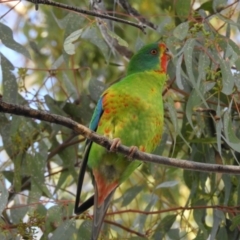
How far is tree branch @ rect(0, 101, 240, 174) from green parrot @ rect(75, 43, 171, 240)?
312mm

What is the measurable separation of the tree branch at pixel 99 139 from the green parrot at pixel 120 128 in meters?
0.31

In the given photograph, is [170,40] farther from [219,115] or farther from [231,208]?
[231,208]

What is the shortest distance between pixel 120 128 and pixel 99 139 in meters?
0.47

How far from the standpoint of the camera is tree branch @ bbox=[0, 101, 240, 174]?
1812mm

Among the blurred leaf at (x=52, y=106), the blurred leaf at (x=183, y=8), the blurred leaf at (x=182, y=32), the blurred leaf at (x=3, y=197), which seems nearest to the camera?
the blurred leaf at (x=3, y=197)

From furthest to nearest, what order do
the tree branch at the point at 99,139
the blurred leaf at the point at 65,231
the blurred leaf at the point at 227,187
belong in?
the blurred leaf at the point at 227,187 < the blurred leaf at the point at 65,231 < the tree branch at the point at 99,139

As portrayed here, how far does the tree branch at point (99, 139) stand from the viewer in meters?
1.81

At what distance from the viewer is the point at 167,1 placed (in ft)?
11.3

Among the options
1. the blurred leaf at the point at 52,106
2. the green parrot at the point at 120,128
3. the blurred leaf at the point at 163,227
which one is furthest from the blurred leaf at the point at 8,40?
the blurred leaf at the point at 163,227

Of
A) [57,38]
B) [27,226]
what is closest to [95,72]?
[57,38]

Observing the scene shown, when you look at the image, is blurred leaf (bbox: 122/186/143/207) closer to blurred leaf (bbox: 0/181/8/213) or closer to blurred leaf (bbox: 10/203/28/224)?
blurred leaf (bbox: 10/203/28/224)

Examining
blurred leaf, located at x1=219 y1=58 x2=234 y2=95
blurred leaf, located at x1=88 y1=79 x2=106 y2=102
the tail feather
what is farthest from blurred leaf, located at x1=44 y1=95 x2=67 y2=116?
blurred leaf, located at x1=219 y1=58 x2=234 y2=95

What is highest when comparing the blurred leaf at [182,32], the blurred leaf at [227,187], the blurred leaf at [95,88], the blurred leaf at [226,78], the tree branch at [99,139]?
the blurred leaf at [95,88]

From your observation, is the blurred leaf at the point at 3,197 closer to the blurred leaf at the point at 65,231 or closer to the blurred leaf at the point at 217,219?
the blurred leaf at the point at 65,231
